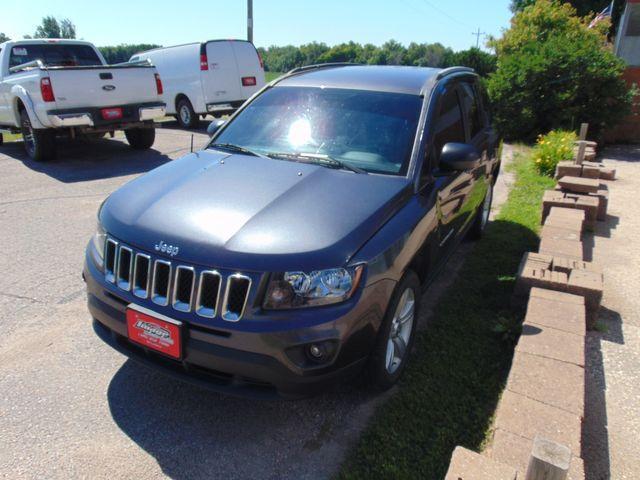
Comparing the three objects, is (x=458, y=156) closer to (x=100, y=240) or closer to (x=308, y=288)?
(x=308, y=288)

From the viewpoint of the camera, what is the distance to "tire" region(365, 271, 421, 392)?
8.97ft

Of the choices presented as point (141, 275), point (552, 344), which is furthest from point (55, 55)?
point (552, 344)

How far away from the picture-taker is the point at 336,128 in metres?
3.57

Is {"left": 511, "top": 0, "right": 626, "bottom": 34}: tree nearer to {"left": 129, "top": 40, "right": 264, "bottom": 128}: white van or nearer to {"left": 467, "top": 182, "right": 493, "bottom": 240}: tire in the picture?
{"left": 129, "top": 40, "right": 264, "bottom": 128}: white van

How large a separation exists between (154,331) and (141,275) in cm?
30

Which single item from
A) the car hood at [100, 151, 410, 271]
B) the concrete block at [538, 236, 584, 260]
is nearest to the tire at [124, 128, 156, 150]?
the car hood at [100, 151, 410, 271]

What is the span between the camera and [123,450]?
102 inches

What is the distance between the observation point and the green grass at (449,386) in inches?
100

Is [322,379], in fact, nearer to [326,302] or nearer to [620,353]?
[326,302]

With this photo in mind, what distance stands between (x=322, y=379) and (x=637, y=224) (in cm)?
573

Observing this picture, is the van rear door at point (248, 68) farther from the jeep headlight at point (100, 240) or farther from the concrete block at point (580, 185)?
the jeep headlight at point (100, 240)

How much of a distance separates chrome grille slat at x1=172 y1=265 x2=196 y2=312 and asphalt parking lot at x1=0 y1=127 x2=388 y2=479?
2.50ft

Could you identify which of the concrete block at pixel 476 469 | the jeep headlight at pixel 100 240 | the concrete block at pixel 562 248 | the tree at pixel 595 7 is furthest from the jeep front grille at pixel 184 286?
the tree at pixel 595 7

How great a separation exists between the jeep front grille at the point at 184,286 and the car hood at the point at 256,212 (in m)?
0.06
